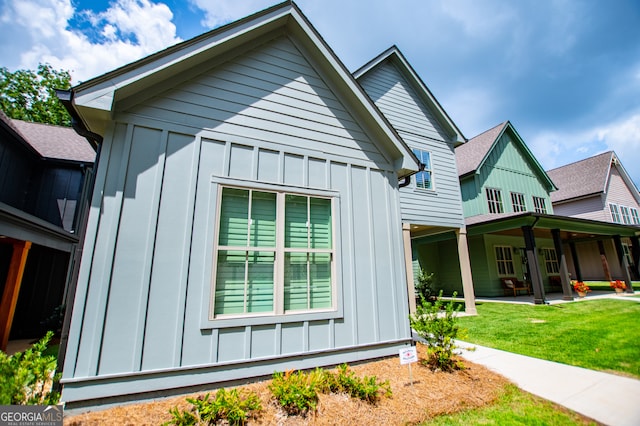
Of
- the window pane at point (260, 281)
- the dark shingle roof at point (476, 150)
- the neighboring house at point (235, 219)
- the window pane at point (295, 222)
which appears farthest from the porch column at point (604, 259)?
the window pane at point (260, 281)

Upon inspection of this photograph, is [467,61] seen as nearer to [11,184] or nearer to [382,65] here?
[382,65]

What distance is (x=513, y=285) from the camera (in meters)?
13.7

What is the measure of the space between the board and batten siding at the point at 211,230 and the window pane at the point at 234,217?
0.22 meters

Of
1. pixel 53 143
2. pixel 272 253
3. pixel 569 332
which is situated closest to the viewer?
pixel 272 253

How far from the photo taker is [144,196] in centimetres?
368

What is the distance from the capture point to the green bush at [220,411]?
2674 mm

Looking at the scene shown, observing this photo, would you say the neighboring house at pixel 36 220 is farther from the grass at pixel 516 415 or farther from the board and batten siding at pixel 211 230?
the grass at pixel 516 415

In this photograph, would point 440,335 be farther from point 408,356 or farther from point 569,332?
point 569,332

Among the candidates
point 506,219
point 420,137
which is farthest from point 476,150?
point 420,137

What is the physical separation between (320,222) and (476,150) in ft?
49.3

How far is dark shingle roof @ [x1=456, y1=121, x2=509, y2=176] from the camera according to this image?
48.4 ft

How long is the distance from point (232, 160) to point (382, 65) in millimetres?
8987

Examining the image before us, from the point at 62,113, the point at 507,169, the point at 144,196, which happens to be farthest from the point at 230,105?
the point at 62,113

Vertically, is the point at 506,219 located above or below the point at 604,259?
above
